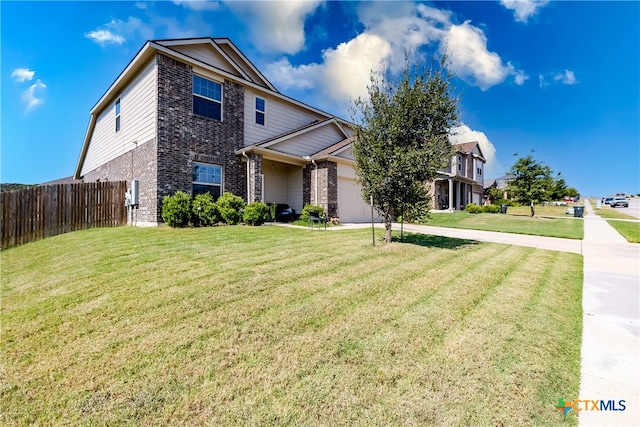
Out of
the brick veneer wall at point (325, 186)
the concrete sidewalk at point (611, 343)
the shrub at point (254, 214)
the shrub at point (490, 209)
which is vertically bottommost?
the concrete sidewalk at point (611, 343)

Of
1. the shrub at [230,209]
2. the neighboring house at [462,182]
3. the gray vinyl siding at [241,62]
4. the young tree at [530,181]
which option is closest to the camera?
the shrub at [230,209]

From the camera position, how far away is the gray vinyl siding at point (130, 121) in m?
11.1

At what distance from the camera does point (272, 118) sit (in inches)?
583

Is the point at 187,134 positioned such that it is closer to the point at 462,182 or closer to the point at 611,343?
the point at 611,343

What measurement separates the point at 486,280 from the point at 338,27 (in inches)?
471

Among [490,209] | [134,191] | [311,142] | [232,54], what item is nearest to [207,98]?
[232,54]

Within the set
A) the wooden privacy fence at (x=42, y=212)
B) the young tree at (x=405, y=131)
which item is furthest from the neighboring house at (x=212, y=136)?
the young tree at (x=405, y=131)

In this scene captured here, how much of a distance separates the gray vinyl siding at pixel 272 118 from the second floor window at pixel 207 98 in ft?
4.56

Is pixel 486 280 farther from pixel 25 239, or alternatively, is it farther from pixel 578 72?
pixel 578 72

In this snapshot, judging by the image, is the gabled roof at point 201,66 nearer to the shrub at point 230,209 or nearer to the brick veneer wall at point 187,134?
the brick veneer wall at point 187,134

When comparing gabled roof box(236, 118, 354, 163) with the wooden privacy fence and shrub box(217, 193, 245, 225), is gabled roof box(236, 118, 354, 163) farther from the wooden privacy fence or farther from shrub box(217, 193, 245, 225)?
the wooden privacy fence

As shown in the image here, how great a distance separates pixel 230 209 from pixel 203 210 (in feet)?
3.21

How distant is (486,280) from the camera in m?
5.05

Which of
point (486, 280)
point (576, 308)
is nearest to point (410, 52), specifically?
point (486, 280)
